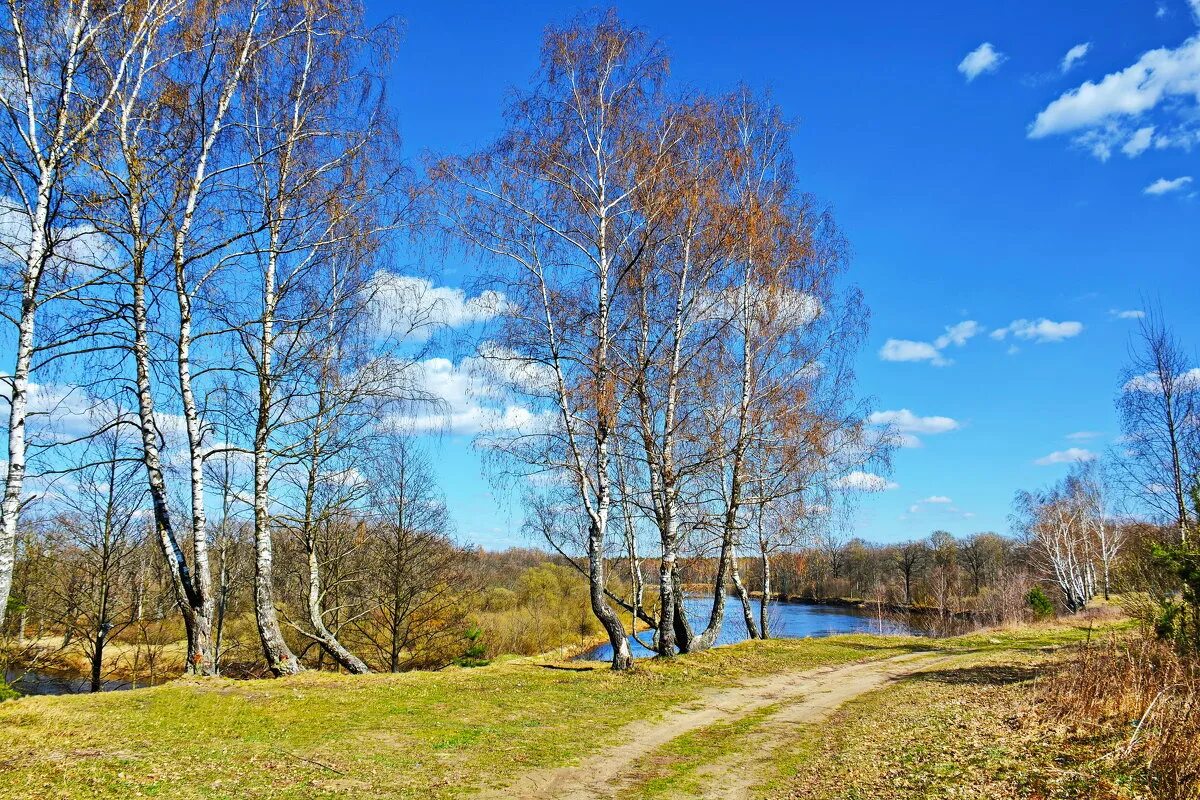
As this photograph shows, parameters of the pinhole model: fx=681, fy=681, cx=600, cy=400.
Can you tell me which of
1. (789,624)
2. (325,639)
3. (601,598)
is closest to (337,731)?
(601,598)

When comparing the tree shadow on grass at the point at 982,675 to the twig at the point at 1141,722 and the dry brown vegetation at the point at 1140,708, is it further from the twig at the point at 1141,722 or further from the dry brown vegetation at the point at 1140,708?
the twig at the point at 1141,722

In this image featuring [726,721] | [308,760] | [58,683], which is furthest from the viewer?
[58,683]

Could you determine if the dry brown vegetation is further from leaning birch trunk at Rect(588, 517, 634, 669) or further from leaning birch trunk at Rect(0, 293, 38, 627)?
leaning birch trunk at Rect(0, 293, 38, 627)

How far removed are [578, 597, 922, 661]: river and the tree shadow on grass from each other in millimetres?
7002

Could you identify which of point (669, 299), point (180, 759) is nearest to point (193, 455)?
point (180, 759)

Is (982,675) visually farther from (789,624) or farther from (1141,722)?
(789,624)

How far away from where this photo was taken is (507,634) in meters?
33.3

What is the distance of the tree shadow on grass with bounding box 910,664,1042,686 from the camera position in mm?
12234

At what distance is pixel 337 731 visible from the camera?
26.1ft

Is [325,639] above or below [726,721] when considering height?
above

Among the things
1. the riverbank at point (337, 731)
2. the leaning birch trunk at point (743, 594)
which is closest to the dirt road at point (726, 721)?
the riverbank at point (337, 731)

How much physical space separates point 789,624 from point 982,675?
3536 centimetres

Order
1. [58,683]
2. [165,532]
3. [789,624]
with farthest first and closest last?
[789,624] → [58,683] → [165,532]

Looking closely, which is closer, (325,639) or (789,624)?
(325,639)
